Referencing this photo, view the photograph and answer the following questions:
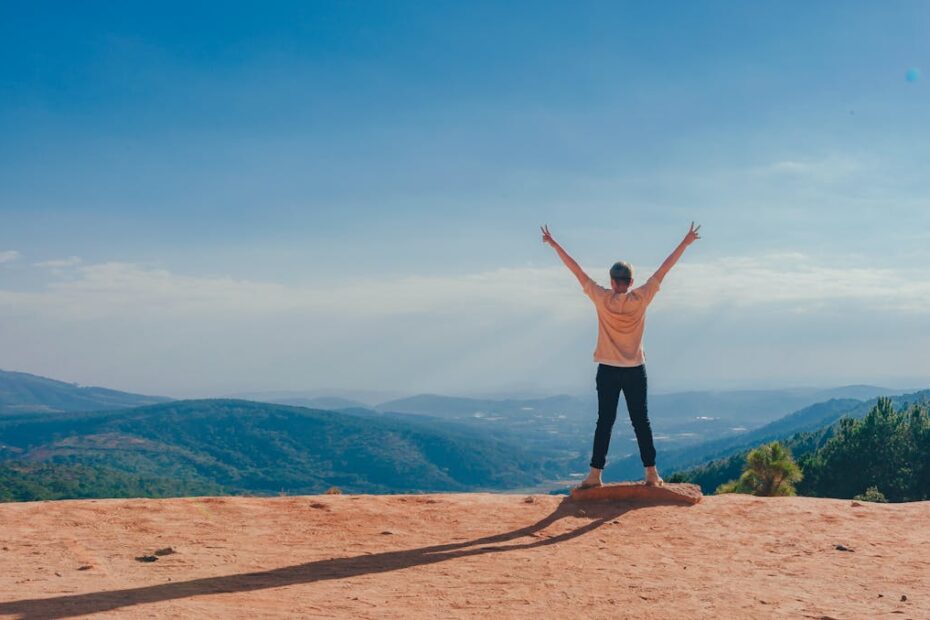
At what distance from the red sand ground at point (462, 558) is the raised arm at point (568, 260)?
10.4 ft

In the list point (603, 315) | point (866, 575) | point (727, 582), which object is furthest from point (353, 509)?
point (866, 575)

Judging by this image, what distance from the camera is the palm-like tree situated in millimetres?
30375

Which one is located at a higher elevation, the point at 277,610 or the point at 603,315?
the point at 603,315

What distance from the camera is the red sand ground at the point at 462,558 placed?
577cm

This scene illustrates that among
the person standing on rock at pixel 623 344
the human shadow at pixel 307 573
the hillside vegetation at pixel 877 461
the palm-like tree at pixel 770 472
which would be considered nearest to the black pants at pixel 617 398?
the person standing on rock at pixel 623 344

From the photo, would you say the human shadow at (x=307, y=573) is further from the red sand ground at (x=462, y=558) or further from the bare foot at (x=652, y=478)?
the bare foot at (x=652, y=478)

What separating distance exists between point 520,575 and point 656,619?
1.51m

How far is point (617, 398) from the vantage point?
393 inches

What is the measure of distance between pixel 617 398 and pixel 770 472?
78.9ft

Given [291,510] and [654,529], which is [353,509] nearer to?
[291,510]

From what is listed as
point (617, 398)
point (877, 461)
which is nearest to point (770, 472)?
point (617, 398)

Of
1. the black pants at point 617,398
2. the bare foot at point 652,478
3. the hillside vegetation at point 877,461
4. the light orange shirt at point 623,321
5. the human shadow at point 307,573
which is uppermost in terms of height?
the light orange shirt at point 623,321

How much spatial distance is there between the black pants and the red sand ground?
942mm

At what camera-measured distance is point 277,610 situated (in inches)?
218
